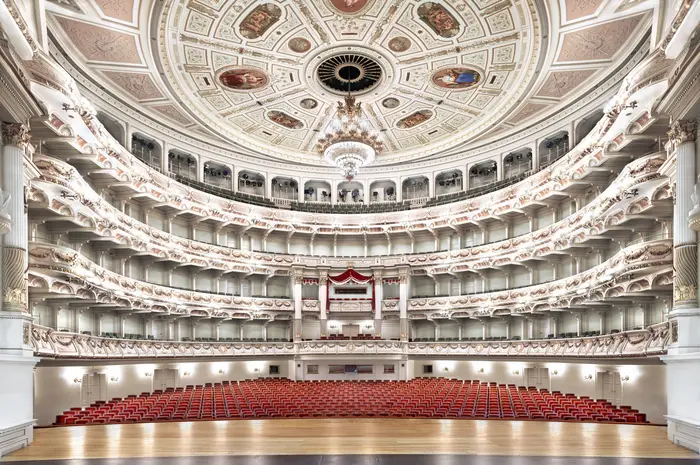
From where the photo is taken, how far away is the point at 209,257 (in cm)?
2923

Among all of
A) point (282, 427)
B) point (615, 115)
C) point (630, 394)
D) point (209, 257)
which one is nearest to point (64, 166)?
point (282, 427)

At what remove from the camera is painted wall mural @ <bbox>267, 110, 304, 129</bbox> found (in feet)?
88.4

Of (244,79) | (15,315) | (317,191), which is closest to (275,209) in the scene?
(317,191)

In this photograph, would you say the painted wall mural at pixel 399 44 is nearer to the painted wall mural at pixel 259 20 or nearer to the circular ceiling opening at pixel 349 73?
the circular ceiling opening at pixel 349 73

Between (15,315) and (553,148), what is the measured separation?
2553cm

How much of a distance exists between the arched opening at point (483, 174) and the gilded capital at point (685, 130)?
2070cm

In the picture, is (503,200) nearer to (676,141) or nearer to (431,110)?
(431,110)

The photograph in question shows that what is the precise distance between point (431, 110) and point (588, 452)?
20081 mm

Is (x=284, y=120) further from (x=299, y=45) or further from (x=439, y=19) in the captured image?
(x=439, y=19)

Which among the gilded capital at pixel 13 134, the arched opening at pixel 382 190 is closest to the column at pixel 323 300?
the arched opening at pixel 382 190

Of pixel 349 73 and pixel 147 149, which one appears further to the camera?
pixel 147 149

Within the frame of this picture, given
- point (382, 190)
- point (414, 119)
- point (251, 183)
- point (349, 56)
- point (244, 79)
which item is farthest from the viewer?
point (382, 190)

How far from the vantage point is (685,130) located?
1128 centimetres

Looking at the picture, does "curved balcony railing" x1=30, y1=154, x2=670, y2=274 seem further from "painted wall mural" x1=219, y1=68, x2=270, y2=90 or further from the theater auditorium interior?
"painted wall mural" x1=219, y1=68, x2=270, y2=90
